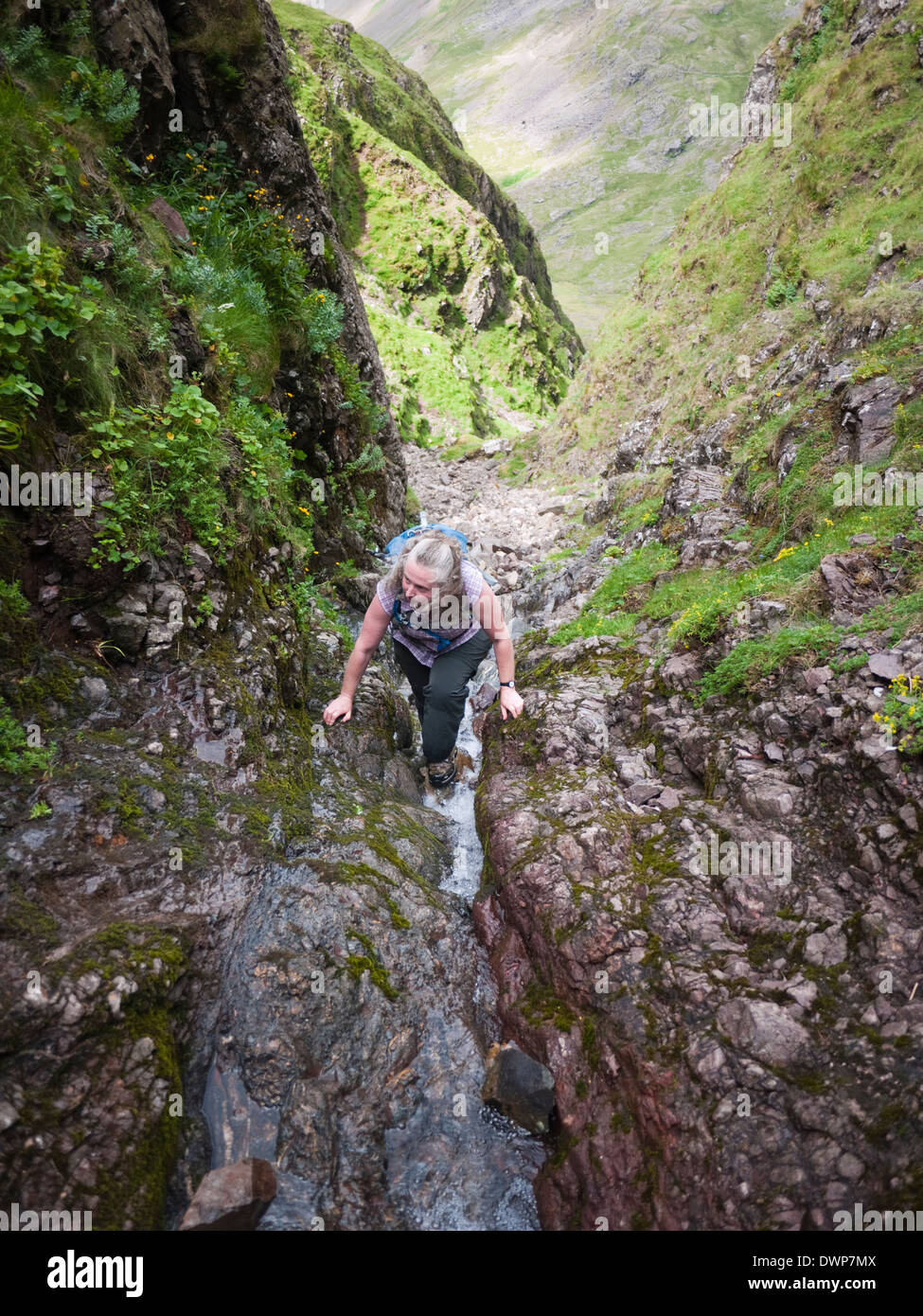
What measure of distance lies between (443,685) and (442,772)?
1531 mm

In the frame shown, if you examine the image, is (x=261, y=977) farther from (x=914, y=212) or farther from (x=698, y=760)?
(x=914, y=212)

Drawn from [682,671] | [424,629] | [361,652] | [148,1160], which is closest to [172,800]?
[361,652]

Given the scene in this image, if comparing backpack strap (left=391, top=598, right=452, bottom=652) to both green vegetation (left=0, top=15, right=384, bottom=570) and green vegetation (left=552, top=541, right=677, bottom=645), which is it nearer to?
green vegetation (left=0, top=15, right=384, bottom=570)

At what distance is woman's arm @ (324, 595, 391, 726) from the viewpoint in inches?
226

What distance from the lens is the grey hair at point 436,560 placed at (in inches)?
202

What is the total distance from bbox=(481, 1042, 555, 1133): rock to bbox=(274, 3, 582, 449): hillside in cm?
3069

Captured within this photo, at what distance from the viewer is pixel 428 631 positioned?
19.8ft

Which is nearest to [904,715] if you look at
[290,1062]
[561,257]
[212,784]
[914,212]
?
[290,1062]

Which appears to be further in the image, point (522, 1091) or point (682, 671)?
point (682, 671)

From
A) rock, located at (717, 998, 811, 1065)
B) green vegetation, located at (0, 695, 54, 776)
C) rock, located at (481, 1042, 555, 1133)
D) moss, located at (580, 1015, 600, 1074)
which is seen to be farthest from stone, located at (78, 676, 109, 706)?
rock, located at (717, 998, 811, 1065)

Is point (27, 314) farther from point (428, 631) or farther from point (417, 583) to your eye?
point (428, 631)

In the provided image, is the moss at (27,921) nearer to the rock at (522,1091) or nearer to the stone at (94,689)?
the stone at (94,689)

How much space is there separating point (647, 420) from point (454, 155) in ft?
157

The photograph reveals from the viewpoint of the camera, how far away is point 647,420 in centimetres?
1991
